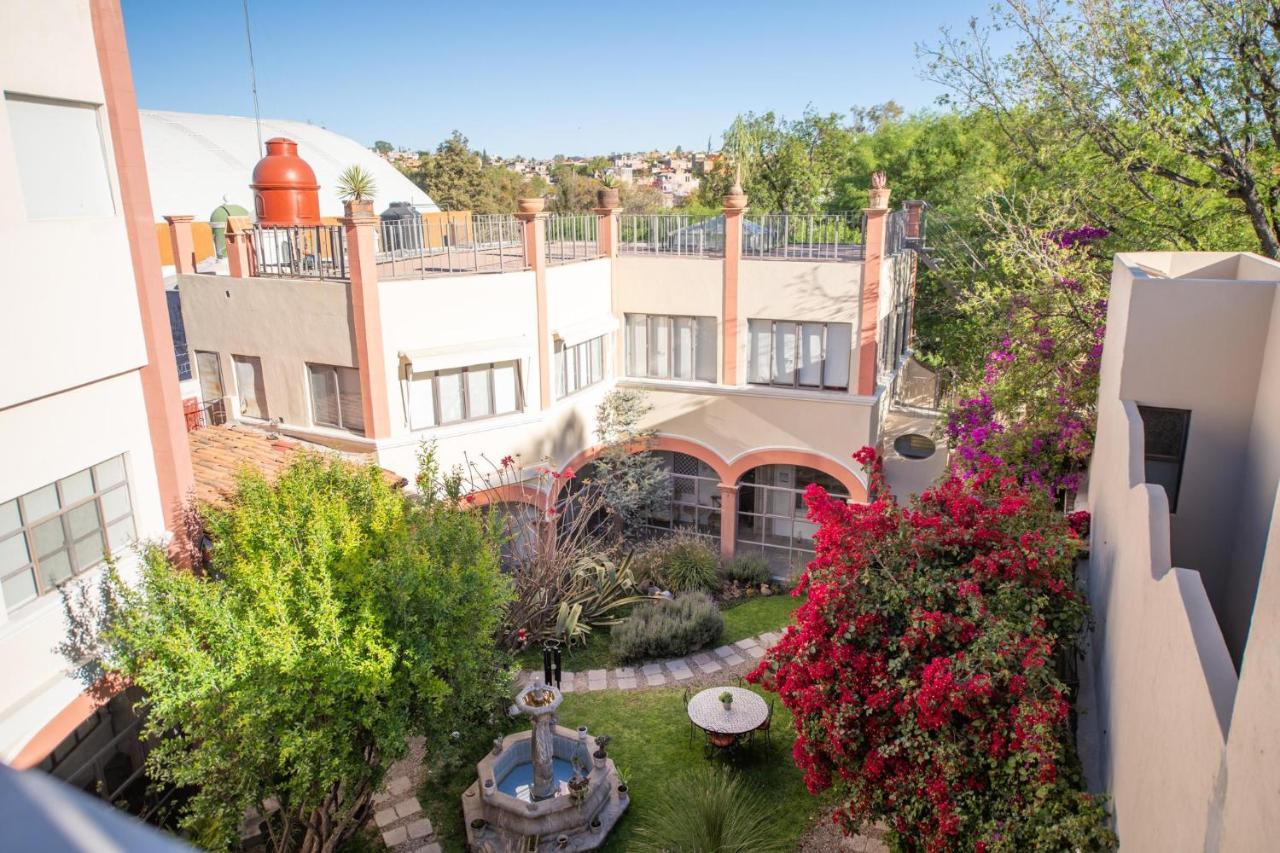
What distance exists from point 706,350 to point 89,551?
14.1m

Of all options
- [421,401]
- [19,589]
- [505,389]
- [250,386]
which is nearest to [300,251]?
[250,386]

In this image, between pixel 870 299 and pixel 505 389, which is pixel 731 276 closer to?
pixel 870 299

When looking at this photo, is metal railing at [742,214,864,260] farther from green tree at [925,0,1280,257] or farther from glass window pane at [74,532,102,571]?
glass window pane at [74,532,102,571]

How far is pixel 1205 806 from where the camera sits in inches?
189

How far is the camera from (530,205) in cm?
1769

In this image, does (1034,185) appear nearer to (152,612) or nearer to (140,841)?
(152,612)

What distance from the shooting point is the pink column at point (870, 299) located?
1922 cm

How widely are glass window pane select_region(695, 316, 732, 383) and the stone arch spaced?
80.9 inches

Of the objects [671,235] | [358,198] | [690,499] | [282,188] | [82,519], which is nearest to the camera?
[82,519]

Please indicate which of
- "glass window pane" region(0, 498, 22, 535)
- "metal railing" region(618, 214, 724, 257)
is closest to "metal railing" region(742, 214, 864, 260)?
"metal railing" region(618, 214, 724, 257)

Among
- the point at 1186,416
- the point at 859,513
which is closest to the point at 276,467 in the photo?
the point at 859,513

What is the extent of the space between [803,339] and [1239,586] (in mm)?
11980

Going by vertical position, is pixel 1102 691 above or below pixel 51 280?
below

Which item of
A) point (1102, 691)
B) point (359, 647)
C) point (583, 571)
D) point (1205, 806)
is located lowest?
point (583, 571)
